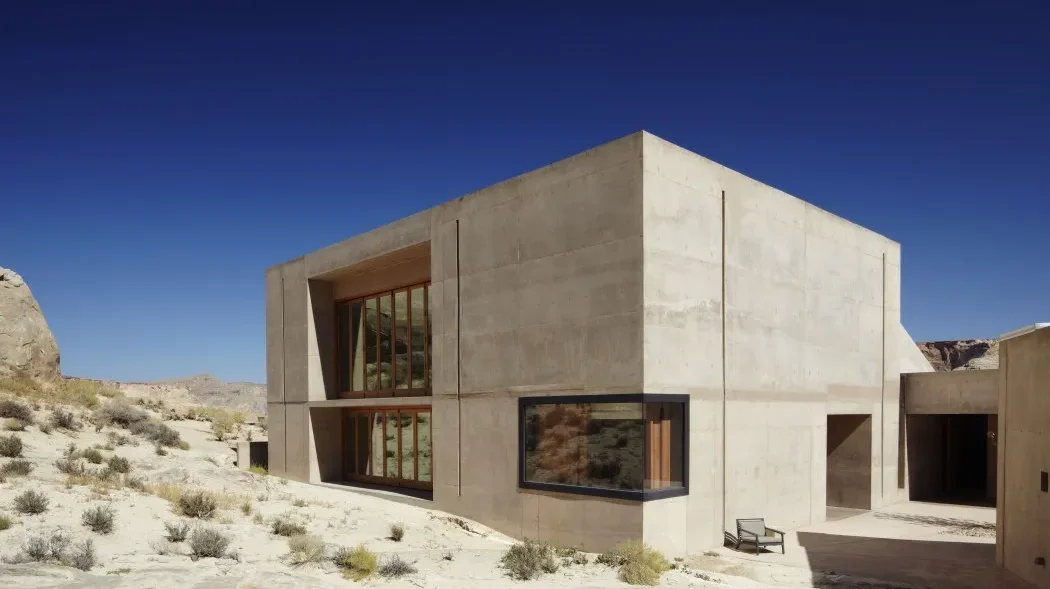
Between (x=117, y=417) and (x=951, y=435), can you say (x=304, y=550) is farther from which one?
(x=951, y=435)

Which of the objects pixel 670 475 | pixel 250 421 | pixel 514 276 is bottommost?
pixel 250 421

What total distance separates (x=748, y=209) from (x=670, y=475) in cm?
597

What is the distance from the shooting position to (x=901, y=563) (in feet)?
42.3

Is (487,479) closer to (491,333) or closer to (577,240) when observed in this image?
(491,333)

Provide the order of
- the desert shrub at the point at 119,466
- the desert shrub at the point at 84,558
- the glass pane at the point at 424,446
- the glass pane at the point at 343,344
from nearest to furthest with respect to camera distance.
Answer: the desert shrub at the point at 84,558 → the desert shrub at the point at 119,466 → the glass pane at the point at 424,446 → the glass pane at the point at 343,344

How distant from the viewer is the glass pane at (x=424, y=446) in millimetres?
19112

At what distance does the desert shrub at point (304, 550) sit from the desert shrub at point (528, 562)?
3111 mm

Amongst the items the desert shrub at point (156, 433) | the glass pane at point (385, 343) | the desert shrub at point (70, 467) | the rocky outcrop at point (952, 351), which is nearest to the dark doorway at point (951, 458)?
the glass pane at point (385, 343)

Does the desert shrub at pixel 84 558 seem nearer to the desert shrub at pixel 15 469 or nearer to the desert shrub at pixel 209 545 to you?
the desert shrub at pixel 209 545

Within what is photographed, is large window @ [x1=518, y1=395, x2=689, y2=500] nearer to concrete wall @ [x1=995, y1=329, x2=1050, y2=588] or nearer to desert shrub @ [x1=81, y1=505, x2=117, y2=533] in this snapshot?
concrete wall @ [x1=995, y1=329, x2=1050, y2=588]

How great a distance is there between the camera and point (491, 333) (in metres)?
15.5

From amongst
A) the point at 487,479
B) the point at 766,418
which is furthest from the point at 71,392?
the point at 766,418

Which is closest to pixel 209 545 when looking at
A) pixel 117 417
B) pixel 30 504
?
pixel 30 504

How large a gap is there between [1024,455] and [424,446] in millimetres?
13519
